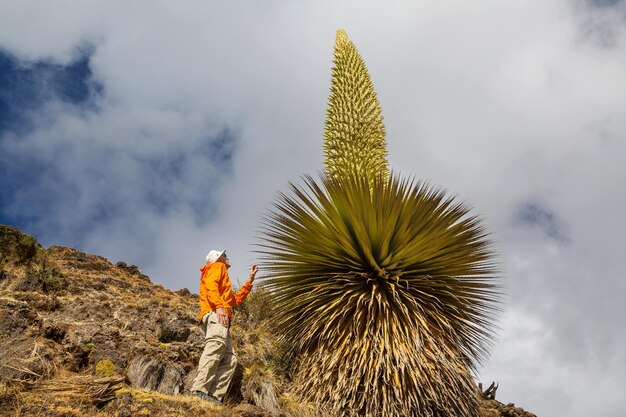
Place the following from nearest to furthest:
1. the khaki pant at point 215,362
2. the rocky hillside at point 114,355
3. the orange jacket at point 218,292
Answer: the rocky hillside at point 114,355 → the khaki pant at point 215,362 → the orange jacket at point 218,292

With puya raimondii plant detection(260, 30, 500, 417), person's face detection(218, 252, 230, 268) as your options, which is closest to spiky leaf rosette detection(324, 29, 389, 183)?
puya raimondii plant detection(260, 30, 500, 417)

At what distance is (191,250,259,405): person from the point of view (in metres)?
5.53

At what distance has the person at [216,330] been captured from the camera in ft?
18.1

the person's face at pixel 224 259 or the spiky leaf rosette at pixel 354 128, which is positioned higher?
the spiky leaf rosette at pixel 354 128

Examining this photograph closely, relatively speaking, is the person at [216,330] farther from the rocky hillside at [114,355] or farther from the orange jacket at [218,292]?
the rocky hillside at [114,355]

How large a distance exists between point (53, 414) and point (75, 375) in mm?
819

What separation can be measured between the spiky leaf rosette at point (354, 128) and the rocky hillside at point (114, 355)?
1.96 metres

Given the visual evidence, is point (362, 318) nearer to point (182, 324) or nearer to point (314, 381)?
point (314, 381)

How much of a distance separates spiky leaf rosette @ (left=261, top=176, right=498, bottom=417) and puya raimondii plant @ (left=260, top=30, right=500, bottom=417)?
1 cm

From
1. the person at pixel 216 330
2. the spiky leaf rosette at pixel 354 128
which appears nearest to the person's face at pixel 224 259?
the person at pixel 216 330

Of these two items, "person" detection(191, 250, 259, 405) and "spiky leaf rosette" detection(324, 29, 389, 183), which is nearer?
"person" detection(191, 250, 259, 405)

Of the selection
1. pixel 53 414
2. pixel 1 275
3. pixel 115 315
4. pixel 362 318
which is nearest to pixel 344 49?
pixel 362 318

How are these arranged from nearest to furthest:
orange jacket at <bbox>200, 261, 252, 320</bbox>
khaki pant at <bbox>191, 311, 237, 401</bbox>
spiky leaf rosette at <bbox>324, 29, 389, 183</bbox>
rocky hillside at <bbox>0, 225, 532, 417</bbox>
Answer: rocky hillside at <bbox>0, 225, 532, 417</bbox>, khaki pant at <bbox>191, 311, 237, 401</bbox>, orange jacket at <bbox>200, 261, 252, 320</bbox>, spiky leaf rosette at <bbox>324, 29, 389, 183</bbox>

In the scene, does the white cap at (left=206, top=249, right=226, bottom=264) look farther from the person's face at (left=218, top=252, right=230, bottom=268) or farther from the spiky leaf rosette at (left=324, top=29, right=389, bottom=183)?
the spiky leaf rosette at (left=324, top=29, right=389, bottom=183)
